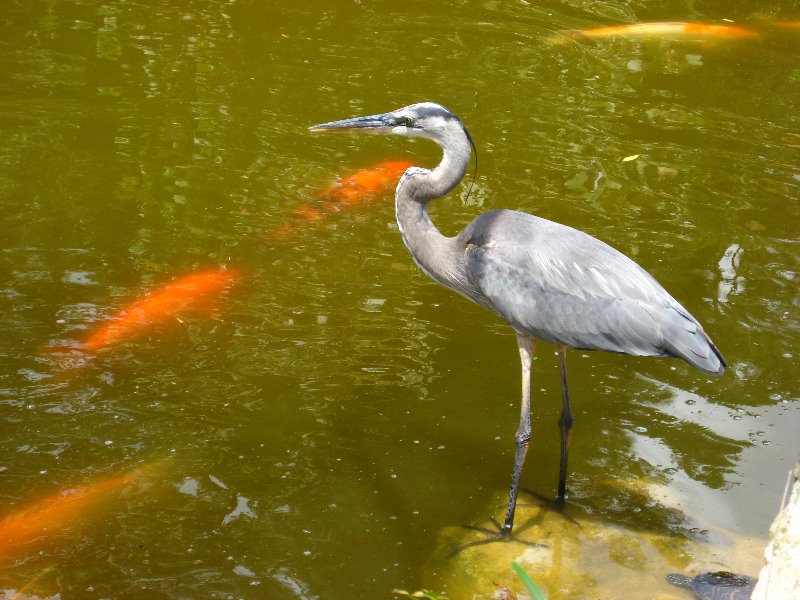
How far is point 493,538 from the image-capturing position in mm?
4887

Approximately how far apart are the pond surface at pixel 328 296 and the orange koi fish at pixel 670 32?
0.87 feet

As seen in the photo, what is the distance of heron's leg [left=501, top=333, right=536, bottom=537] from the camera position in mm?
4871

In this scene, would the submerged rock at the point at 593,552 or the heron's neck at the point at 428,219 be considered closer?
the submerged rock at the point at 593,552

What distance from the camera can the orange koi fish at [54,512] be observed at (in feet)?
15.1

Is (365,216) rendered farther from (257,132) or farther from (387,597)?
(387,597)

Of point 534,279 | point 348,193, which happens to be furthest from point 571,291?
point 348,193

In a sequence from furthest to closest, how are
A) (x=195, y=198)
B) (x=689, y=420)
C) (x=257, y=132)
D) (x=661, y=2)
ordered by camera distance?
1. (x=661, y=2)
2. (x=257, y=132)
3. (x=195, y=198)
4. (x=689, y=420)

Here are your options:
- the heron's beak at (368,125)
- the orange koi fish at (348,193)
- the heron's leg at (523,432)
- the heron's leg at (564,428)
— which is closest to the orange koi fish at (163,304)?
the orange koi fish at (348,193)

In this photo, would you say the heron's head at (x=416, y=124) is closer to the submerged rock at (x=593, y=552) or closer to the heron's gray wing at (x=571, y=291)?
the heron's gray wing at (x=571, y=291)

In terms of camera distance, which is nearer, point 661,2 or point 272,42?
point 272,42

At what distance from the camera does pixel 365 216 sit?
774 cm

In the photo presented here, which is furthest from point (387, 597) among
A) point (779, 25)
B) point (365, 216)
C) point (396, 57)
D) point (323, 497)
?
point (779, 25)

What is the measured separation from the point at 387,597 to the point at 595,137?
19.2 ft

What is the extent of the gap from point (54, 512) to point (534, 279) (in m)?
2.60
